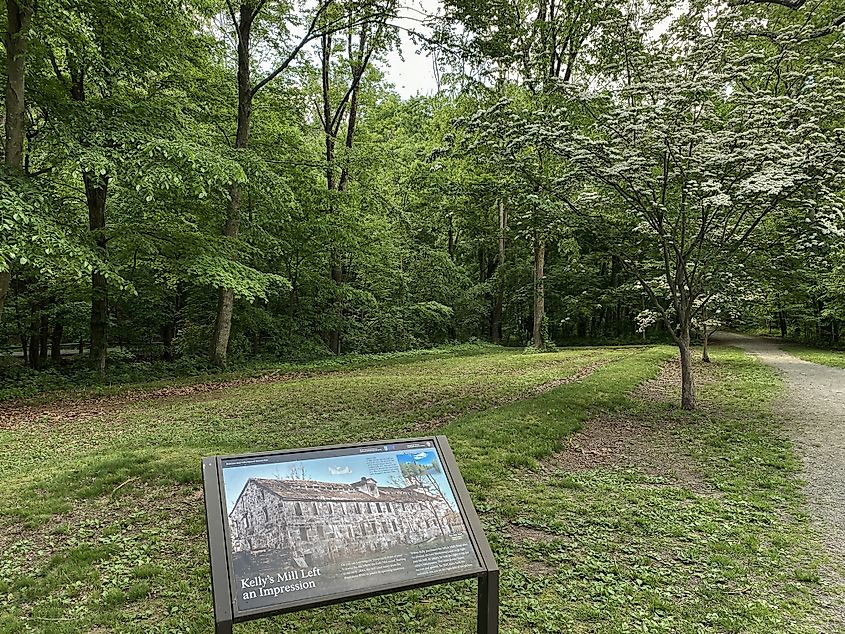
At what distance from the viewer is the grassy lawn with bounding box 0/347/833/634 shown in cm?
301

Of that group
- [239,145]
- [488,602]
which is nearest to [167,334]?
[239,145]

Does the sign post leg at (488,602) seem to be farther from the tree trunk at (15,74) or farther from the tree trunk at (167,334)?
the tree trunk at (167,334)

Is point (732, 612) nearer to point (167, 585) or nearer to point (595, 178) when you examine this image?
point (167, 585)

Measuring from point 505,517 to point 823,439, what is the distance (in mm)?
5279

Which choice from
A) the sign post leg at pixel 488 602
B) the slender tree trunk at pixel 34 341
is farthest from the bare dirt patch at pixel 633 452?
the slender tree trunk at pixel 34 341

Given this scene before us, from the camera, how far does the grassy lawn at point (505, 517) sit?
3.01 meters

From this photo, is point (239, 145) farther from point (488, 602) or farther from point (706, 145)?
Result: point (488, 602)

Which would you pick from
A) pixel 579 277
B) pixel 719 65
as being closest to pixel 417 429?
pixel 719 65

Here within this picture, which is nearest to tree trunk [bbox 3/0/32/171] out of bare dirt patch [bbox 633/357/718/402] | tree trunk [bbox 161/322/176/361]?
tree trunk [bbox 161/322/176/361]

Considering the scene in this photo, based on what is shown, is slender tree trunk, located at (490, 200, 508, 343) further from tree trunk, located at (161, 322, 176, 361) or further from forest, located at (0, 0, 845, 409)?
tree trunk, located at (161, 322, 176, 361)

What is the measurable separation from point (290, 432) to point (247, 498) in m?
4.72

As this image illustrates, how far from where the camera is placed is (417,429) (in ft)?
23.7

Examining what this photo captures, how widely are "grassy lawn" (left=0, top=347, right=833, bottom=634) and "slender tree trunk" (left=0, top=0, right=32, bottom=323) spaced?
3.90 metres

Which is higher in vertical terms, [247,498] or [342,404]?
[247,498]
